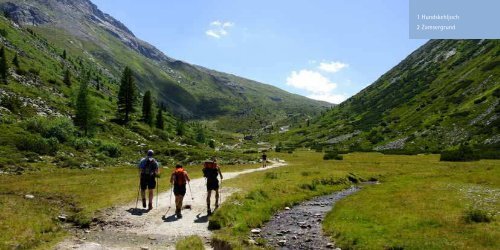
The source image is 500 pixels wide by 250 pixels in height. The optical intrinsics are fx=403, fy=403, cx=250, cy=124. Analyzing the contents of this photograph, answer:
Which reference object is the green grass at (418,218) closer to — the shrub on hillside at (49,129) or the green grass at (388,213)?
the green grass at (388,213)

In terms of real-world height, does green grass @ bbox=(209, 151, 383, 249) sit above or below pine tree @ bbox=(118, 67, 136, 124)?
A: below

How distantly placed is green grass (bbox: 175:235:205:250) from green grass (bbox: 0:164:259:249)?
20.4 feet

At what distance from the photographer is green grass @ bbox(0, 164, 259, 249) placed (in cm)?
2020

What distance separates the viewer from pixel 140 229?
23172mm

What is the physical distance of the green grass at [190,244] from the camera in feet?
62.7

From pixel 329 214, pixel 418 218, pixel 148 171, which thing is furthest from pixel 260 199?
pixel 418 218

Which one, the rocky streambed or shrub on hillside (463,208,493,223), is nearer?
the rocky streambed

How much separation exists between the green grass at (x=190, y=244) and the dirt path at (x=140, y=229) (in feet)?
1.99

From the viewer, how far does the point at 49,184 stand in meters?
39.4

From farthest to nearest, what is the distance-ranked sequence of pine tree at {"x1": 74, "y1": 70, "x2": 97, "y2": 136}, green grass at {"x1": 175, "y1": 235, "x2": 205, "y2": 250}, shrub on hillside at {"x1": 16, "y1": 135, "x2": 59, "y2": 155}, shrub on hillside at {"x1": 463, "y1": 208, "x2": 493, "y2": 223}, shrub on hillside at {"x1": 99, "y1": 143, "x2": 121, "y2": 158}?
pine tree at {"x1": 74, "y1": 70, "x2": 97, "y2": 136}
shrub on hillside at {"x1": 99, "y1": 143, "x2": 121, "y2": 158}
shrub on hillside at {"x1": 16, "y1": 135, "x2": 59, "y2": 155}
shrub on hillside at {"x1": 463, "y1": 208, "x2": 493, "y2": 223}
green grass at {"x1": 175, "y1": 235, "x2": 205, "y2": 250}

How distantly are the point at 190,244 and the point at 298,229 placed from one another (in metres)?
9.84

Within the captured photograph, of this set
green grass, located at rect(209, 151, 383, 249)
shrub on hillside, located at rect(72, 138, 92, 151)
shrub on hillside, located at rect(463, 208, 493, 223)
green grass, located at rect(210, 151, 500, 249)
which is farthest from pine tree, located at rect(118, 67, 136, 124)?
shrub on hillside, located at rect(463, 208, 493, 223)

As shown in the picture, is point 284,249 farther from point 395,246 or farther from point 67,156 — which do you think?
point 67,156

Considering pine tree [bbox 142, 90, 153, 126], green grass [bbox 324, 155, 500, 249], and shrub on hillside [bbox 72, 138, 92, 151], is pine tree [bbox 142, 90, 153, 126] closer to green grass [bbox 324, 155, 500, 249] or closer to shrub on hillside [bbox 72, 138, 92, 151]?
shrub on hillside [bbox 72, 138, 92, 151]
